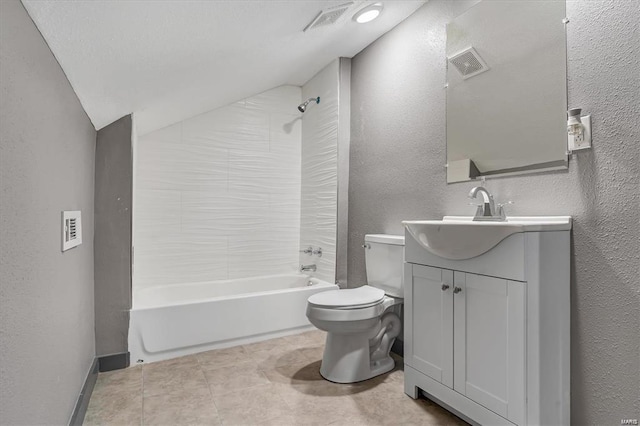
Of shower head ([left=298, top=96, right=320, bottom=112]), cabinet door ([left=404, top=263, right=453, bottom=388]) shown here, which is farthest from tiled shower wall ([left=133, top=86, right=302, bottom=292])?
cabinet door ([left=404, top=263, right=453, bottom=388])

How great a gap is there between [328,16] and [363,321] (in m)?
1.60

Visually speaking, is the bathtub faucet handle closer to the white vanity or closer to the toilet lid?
the toilet lid

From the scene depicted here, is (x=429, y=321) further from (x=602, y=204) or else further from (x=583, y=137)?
(x=583, y=137)

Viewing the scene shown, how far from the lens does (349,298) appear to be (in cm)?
202

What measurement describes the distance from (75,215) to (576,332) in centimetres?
212

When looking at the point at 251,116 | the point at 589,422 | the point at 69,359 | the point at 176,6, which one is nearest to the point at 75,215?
the point at 69,359

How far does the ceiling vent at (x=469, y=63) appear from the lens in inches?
73.5

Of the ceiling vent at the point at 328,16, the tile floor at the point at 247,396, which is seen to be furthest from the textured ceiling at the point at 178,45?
the tile floor at the point at 247,396

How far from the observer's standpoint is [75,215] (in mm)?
1573

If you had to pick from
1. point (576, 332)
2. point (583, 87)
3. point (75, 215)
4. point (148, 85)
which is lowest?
point (576, 332)

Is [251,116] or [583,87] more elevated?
[251,116]

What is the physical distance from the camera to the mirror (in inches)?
60.2

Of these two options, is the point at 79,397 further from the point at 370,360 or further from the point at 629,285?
the point at 629,285

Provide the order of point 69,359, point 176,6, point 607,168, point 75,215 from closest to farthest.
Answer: point 176,6
point 607,168
point 69,359
point 75,215
